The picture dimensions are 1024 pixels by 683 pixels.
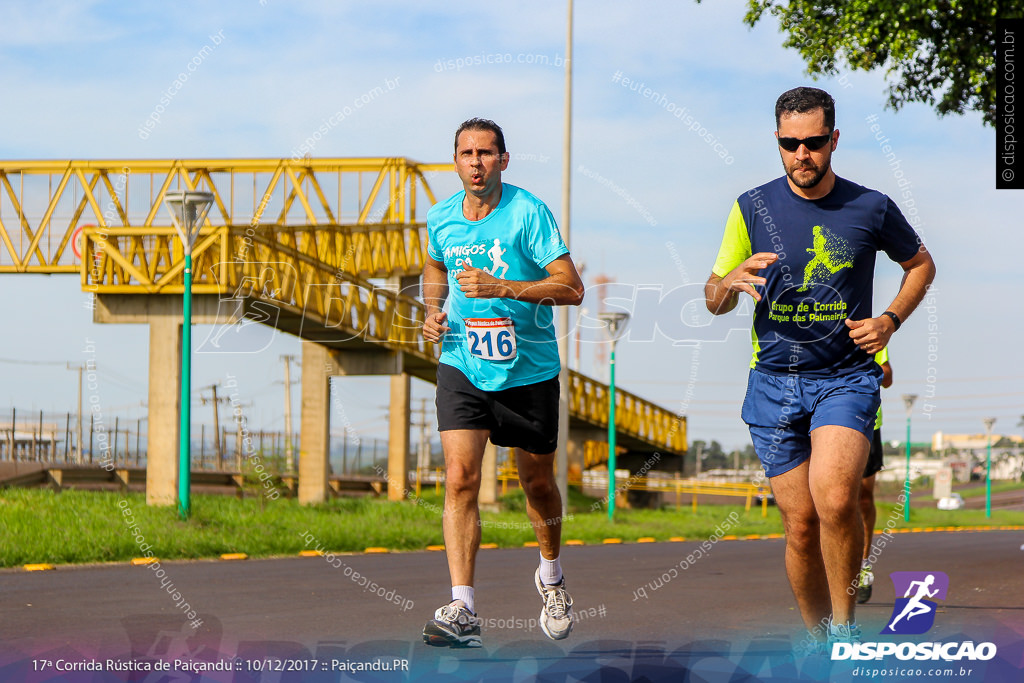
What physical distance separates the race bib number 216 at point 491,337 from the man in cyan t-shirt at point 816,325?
106 cm

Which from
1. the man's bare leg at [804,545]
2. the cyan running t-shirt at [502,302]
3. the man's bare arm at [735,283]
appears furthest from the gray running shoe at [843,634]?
the cyan running t-shirt at [502,302]

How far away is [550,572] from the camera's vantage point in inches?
263

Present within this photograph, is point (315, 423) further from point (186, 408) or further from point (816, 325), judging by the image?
point (816, 325)

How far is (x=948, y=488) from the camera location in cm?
7462

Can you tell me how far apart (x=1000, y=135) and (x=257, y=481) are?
11217 millimetres

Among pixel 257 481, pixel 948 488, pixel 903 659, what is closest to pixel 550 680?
pixel 903 659

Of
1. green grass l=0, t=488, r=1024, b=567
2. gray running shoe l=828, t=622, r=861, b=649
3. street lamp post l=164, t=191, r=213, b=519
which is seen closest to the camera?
gray running shoe l=828, t=622, r=861, b=649

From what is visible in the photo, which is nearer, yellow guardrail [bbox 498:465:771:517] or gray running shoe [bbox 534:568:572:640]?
gray running shoe [bbox 534:568:572:640]

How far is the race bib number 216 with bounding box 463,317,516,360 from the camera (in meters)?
6.19

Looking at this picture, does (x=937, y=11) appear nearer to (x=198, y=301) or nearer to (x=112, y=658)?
(x=112, y=658)

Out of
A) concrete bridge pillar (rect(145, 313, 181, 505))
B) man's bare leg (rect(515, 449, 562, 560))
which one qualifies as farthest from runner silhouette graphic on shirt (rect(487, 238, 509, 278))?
concrete bridge pillar (rect(145, 313, 181, 505))

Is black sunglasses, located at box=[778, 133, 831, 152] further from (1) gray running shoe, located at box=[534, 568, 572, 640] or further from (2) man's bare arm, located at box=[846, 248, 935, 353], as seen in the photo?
(1) gray running shoe, located at box=[534, 568, 572, 640]

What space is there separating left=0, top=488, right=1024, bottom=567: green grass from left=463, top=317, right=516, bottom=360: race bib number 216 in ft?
27.3

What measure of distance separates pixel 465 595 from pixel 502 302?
1.35m
